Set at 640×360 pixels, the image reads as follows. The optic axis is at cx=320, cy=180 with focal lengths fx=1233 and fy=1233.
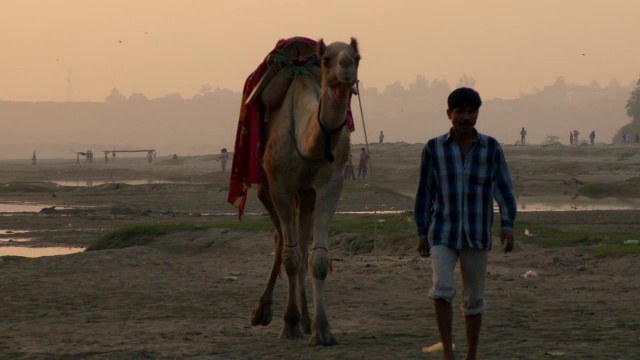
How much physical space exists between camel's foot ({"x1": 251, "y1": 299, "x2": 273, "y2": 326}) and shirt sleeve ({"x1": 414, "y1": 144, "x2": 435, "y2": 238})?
11.6ft

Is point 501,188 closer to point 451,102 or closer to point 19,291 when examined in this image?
point 451,102

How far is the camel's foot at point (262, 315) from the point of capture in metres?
11.2

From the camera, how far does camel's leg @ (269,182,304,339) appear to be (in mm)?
→ 10539

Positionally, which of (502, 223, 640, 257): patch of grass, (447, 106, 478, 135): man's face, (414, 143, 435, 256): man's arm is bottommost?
(502, 223, 640, 257): patch of grass

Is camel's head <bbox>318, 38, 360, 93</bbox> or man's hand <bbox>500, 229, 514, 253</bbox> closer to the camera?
man's hand <bbox>500, 229, 514, 253</bbox>

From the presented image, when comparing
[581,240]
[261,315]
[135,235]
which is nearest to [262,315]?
[261,315]

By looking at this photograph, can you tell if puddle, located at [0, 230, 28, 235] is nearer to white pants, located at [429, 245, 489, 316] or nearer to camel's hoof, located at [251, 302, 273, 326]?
camel's hoof, located at [251, 302, 273, 326]

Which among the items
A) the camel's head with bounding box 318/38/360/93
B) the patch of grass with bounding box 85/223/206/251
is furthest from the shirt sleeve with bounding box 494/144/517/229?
the patch of grass with bounding box 85/223/206/251

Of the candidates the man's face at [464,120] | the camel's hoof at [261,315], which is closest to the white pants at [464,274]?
the man's face at [464,120]

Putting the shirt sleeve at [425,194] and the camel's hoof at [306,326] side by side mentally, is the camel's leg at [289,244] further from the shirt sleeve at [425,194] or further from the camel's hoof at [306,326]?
the shirt sleeve at [425,194]

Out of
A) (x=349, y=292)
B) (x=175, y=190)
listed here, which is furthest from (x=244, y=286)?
(x=175, y=190)

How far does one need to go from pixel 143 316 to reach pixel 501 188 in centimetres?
484

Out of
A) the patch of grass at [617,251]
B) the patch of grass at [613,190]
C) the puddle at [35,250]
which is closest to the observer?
the patch of grass at [617,251]

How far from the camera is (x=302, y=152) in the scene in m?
10.2
